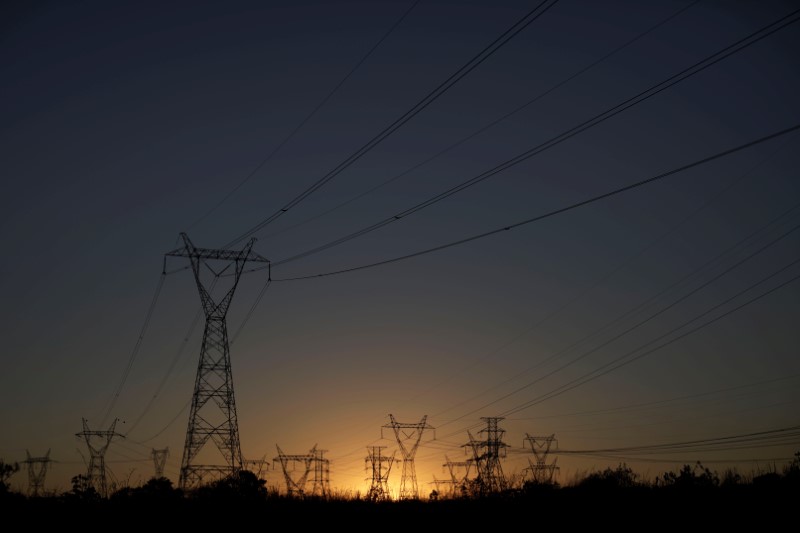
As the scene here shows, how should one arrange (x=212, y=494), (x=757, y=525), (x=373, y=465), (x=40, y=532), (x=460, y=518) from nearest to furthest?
(x=757, y=525) < (x=40, y=532) < (x=460, y=518) < (x=212, y=494) < (x=373, y=465)

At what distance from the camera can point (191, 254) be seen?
151 ft

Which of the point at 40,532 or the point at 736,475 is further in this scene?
the point at 736,475

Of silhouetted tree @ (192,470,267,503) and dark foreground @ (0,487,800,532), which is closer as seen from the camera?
dark foreground @ (0,487,800,532)

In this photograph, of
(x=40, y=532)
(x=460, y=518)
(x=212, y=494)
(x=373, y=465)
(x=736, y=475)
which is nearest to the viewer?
(x=40, y=532)

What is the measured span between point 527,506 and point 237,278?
86.3ft

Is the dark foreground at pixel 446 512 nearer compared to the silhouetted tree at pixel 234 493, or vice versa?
the dark foreground at pixel 446 512

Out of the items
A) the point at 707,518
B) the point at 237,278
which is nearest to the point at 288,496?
the point at 707,518

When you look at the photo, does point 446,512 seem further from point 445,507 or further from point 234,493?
point 234,493

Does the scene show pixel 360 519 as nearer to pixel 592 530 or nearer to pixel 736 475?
pixel 592 530

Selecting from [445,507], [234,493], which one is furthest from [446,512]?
[234,493]

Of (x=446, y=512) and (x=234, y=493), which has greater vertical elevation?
(x=234, y=493)

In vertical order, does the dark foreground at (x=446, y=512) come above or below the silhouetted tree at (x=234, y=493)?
below

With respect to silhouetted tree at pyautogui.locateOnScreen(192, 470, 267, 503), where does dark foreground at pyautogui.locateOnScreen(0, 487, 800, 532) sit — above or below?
below

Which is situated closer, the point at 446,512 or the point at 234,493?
the point at 446,512
